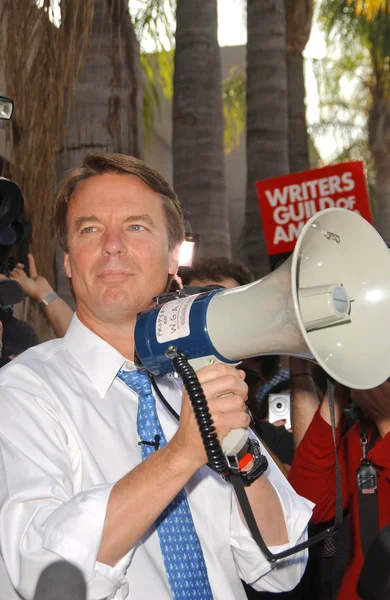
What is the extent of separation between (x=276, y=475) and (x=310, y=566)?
3.56 ft

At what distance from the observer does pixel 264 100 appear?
9.41 metres

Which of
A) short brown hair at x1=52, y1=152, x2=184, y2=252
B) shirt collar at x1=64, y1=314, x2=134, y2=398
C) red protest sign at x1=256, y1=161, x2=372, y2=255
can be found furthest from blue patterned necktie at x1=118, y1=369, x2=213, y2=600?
red protest sign at x1=256, y1=161, x2=372, y2=255

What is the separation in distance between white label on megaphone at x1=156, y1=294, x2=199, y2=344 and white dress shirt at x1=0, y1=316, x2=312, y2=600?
1.01 feet

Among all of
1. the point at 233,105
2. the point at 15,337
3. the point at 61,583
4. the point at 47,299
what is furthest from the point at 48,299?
the point at 233,105

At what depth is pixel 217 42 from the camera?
845 centimetres

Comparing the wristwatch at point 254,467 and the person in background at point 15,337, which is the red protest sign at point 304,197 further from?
the wristwatch at point 254,467

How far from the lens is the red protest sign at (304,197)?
261 inches

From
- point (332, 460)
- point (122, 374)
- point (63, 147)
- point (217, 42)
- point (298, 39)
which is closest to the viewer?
point (122, 374)

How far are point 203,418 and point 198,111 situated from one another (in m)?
6.73

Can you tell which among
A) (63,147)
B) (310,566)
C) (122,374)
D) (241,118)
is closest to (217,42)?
(63,147)

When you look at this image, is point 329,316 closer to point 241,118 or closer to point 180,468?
point 180,468

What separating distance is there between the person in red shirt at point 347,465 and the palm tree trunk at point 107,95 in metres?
2.24

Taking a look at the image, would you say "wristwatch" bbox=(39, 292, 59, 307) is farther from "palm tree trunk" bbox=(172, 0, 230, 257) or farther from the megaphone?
"palm tree trunk" bbox=(172, 0, 230, 257)

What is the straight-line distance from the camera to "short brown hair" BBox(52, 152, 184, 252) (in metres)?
2.39
